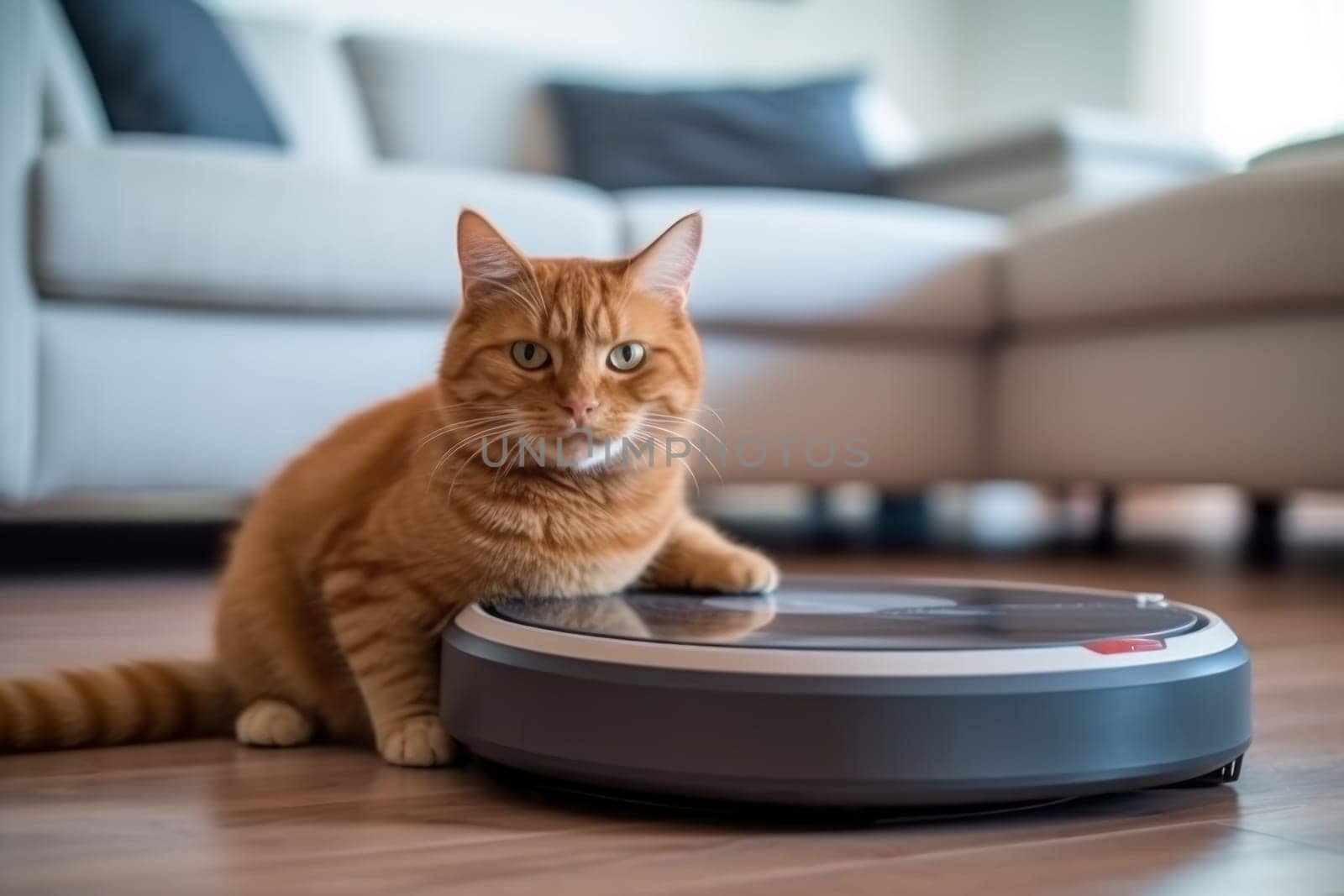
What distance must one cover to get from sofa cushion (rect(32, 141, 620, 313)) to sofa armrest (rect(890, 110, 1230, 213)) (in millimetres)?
1265

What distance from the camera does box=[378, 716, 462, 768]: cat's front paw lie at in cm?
96

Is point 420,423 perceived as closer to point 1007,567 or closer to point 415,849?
point 415,849

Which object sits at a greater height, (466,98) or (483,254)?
(466,98)

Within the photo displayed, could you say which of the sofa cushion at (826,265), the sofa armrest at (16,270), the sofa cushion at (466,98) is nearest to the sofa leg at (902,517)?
the sofa cushion at (826,265)

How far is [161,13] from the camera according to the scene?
2467 mm

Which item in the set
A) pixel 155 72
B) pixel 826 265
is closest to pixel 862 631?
pixel 826 265

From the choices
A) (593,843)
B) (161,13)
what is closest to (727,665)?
(593,843)

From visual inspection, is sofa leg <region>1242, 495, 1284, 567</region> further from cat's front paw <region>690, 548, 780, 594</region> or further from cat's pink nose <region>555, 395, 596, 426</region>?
cat's pink nose <region>555, 395, 596, 426</region>

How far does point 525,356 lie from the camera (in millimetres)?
1018

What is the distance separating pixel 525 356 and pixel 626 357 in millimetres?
82

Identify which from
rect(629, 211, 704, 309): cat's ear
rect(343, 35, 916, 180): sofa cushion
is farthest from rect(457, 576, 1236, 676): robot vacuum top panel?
rect(343, 35, 916, 180): sofa cushion

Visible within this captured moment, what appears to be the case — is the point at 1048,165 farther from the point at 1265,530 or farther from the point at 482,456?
the point at 482,456

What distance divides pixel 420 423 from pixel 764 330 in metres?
1.35

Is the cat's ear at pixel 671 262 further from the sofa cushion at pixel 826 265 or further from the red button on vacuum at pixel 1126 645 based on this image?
the sofa cushion at pixel 826 265
